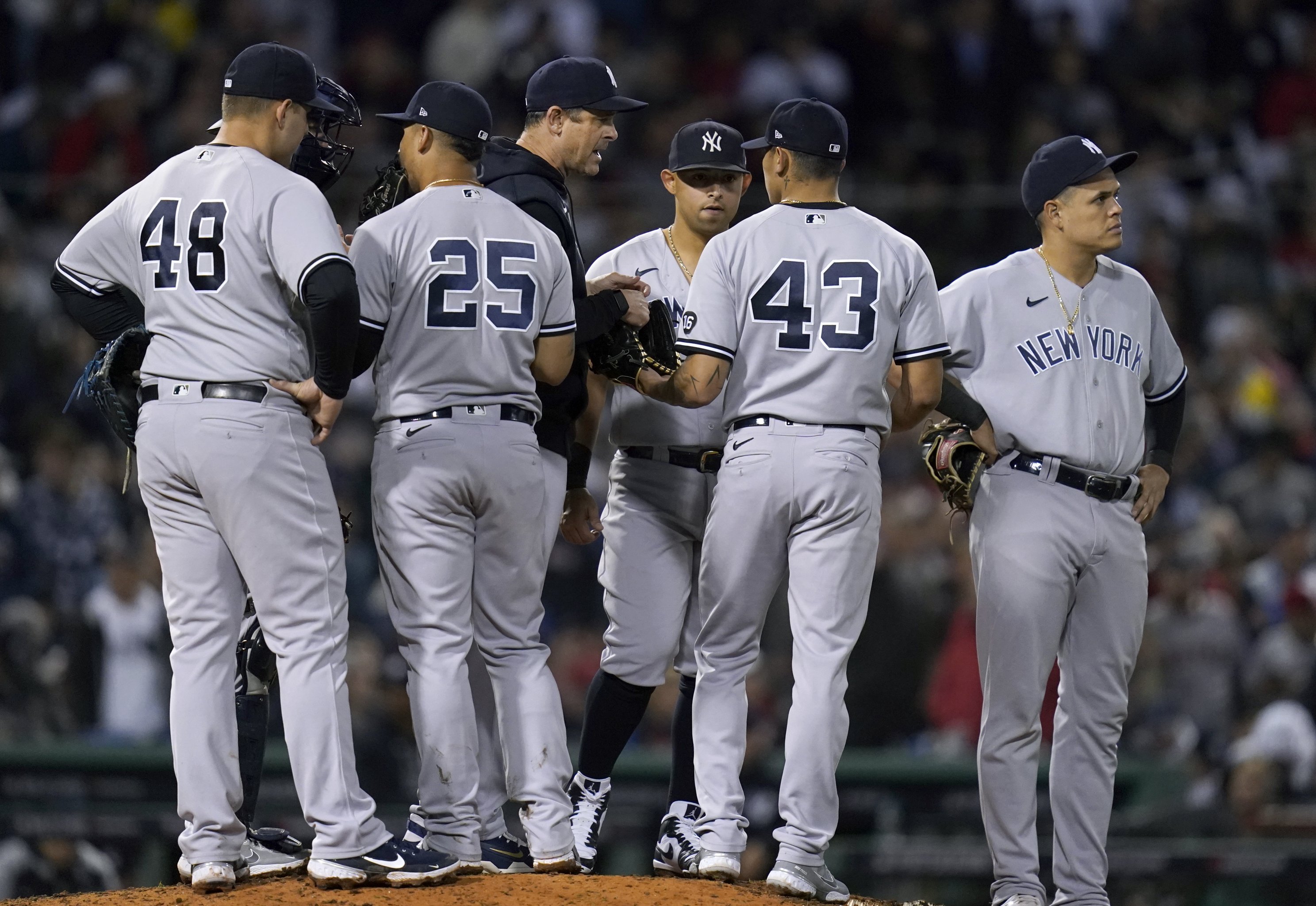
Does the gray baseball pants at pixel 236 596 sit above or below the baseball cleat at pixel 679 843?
above

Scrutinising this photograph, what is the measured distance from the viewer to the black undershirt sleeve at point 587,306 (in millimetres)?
5305

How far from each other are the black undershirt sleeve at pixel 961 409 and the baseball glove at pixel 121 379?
8.33 ft

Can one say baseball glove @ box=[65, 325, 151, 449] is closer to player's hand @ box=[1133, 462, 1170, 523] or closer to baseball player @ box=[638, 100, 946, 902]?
baseball player @ box=[638, 100, 946, 902]

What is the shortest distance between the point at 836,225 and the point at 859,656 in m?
5.15

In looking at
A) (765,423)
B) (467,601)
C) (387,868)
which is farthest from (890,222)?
(387,868)

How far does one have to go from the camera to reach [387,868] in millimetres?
4754

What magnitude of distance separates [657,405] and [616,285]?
490 millimetres

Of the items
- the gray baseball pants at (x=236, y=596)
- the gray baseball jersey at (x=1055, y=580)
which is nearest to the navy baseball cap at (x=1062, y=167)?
the gray baseball jersey at (x=1055, y=580)

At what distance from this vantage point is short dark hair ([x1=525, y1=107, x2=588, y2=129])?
17.9 ft

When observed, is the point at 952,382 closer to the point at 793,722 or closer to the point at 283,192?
the point at 793,722

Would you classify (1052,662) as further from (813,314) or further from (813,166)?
(813,166)

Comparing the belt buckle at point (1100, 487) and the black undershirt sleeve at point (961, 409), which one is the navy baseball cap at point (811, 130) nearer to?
the black undershirt sleeve at point (961, 409)

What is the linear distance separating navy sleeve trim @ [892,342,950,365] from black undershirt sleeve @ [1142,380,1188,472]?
1077 millimetres

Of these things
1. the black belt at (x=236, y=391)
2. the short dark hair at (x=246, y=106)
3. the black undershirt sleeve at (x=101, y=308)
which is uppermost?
the short dark hair at (x=246, y=106)
